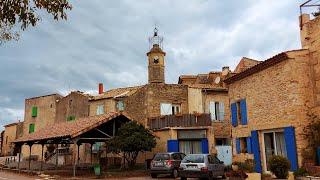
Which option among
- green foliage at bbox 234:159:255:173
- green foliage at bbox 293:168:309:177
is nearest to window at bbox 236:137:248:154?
green foliage at bbox 234:159:255:173

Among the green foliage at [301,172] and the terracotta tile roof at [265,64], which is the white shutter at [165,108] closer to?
the terracotta tile roof at [265,64]

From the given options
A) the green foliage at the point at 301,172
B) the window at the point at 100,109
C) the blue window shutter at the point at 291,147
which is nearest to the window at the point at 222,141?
the window at the point at 100,109

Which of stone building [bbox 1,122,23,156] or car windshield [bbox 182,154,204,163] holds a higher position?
stone building [bbox 1,122,23,156]

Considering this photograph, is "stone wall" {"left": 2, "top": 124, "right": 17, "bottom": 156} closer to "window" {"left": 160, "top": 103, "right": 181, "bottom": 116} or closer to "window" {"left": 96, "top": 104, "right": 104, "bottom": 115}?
"window" {"left": 96, "top": 104, "right": 104, "bottom": 115}

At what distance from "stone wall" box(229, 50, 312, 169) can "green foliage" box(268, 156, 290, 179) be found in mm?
1323

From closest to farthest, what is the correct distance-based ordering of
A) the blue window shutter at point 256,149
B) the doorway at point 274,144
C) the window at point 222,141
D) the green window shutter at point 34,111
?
the doorway at point 274,144
the blue window shutter at point 256,149
the window at point 222,141
the green window shutter at point 34,111

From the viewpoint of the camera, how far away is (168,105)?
3478 cm

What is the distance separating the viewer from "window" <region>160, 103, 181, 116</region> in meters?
34.5

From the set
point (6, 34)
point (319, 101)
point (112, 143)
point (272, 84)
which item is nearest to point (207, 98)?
point (112, 143)

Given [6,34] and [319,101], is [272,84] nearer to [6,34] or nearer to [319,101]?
[319,101]

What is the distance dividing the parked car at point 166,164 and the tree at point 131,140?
280cm

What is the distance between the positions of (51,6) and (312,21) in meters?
14.7

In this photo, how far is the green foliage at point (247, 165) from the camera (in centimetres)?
1994

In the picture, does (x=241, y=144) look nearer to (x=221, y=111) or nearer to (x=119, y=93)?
(x=221, y=111)
